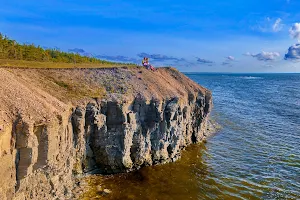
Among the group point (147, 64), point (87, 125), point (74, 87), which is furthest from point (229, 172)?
point (147, 64)

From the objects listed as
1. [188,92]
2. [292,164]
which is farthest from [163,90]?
[292,164]

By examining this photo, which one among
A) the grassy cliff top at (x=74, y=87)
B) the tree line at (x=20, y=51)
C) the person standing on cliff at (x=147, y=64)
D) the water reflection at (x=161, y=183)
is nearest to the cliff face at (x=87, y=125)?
the grassy cliff top at (x=74, y=87)

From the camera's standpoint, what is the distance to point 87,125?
3167 cm

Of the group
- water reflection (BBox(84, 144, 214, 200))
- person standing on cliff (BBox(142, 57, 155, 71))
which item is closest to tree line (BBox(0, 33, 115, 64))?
person standing on cliff (BBox(142, 57, 155, 71))

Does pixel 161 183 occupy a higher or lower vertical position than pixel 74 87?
lower

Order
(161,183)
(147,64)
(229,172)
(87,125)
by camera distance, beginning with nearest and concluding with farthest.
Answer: (87,125) < (161,183) < (229,172) < (147,64)

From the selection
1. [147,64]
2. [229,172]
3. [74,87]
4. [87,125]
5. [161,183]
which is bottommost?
[161,183]

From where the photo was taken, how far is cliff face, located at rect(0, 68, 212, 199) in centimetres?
2130

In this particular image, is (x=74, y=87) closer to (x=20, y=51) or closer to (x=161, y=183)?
(x=161, y=183)

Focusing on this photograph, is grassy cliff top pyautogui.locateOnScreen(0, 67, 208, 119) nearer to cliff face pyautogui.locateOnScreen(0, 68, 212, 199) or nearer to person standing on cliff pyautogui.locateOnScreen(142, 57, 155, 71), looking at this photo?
cliff face pyautogui.locateOnScreen(0, 68, 212, 199)

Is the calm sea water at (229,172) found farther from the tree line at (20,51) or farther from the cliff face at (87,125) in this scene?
the tree line at (20,51)

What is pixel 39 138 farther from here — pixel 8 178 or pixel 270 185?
pixel 270 185

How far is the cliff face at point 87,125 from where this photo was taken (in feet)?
69.9

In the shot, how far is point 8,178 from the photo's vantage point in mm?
20297
